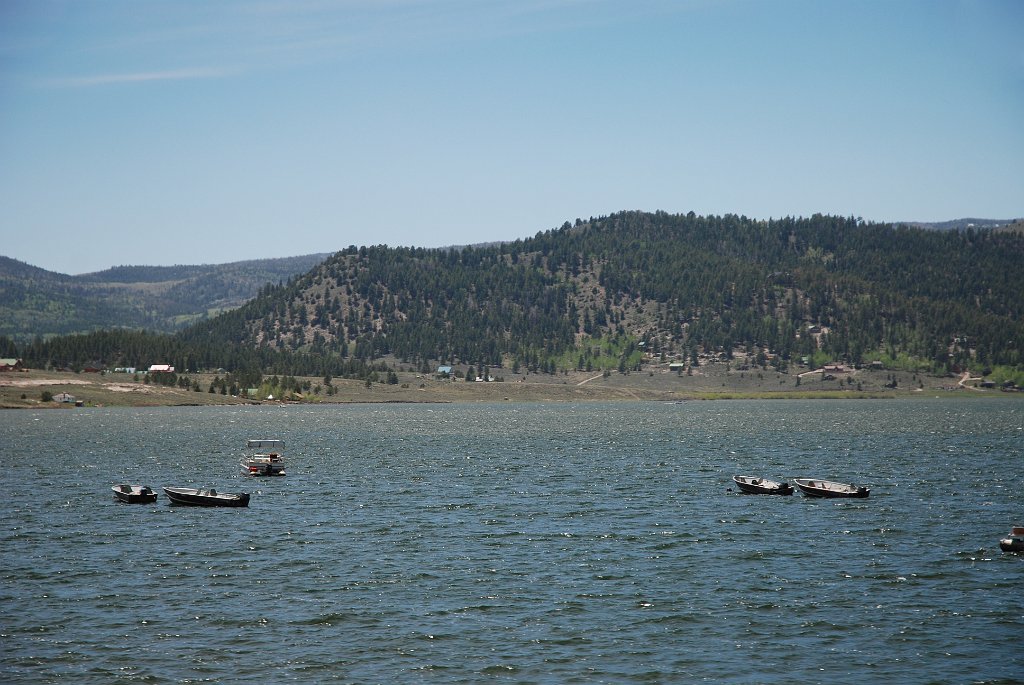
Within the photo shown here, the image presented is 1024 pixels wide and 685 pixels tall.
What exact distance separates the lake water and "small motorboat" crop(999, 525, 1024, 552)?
98cm

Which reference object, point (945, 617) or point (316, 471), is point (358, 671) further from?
point (316, 471)

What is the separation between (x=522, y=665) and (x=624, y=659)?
3943 mm

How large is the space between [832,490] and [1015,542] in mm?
25772

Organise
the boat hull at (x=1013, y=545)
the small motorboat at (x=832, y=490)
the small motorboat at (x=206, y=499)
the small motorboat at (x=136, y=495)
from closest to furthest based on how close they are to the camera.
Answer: the boat hull at (x=1013, y=545) → the small motorboat at (x=206, y=499) → the small motorboat at (x=136, y=495) → the small motorboat at (x=832, y=490)

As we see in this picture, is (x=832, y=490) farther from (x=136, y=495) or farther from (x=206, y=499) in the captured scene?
(x=136, y=495)

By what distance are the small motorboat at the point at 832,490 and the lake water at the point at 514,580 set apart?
1186mm

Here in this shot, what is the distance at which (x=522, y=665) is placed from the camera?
130ft

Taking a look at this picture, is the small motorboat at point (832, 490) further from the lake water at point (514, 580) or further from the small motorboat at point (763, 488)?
the small motorboat at point (763, 488)

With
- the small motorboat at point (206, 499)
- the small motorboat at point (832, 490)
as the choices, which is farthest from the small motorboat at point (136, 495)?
the small motorboat at point (832, 490)

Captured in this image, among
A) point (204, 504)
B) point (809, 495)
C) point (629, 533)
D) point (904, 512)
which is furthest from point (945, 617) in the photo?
point (204, 504)

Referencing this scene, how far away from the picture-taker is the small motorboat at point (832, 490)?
8319 centimetres

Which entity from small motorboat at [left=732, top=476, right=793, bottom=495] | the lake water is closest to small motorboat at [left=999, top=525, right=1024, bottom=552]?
the lake water

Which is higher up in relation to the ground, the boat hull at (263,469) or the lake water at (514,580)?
the boat hull at (263,469)

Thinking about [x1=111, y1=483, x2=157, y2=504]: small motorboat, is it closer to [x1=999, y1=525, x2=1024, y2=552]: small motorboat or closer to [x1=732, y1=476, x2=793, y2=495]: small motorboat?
[x1=732, y1=476, x2=793, y2=495]: small motorboat
